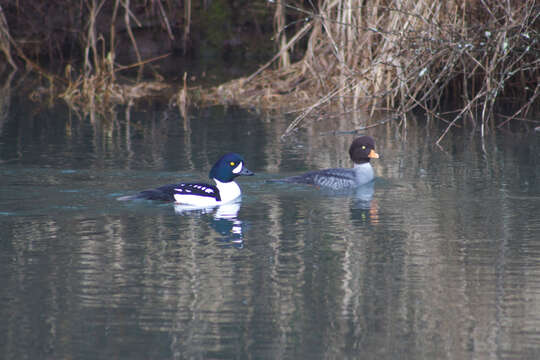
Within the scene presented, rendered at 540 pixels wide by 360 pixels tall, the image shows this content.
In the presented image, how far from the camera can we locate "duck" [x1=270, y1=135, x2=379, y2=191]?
862cm

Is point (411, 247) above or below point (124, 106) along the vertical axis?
below

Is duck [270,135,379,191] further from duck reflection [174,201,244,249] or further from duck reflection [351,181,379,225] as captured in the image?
duck reflection [174,201,244,249]

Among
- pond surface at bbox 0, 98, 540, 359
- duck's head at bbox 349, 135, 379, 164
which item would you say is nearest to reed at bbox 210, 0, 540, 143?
duck's head at bbox 349, 135, 379, 164

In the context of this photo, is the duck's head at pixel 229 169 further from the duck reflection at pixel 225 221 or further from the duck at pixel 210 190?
the duck reflection at pixel 225 221

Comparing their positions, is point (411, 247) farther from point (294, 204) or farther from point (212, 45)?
point (212, 45)

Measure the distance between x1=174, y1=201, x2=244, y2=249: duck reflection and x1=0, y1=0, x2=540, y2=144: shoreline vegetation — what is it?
187cm

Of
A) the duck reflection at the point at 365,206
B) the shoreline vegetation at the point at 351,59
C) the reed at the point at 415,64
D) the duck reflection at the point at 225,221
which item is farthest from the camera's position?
the shoreline vegetation at the point at 351,59

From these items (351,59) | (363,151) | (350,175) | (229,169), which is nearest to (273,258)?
Answer: (229,169)

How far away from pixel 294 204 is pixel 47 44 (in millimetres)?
14133

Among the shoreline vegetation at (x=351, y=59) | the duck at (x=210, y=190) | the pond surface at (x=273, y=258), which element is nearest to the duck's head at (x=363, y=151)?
the pond surface at (x=273, y=258)

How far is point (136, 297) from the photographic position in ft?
16.8

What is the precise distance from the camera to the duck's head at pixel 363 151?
9398 mm

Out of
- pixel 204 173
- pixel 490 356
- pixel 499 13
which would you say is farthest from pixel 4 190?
pixel 499 13

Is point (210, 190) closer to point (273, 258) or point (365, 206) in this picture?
point (365, 206)
